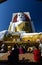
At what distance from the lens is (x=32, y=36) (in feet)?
6.84

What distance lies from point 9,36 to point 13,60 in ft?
2.56

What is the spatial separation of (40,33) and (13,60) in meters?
0.93

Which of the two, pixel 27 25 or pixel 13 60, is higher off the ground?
pixel 27 25

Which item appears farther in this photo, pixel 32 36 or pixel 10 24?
pixel 10 24

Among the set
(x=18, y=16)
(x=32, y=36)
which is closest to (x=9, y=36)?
(x=32, y=36)

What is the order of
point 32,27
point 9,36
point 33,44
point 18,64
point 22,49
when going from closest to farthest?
point 18,64, point 33,44, point 22,49, point 9,36, point 32,27

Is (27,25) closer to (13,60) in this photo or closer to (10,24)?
(10,24)

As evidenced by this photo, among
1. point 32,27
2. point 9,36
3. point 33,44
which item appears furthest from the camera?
point 32,27

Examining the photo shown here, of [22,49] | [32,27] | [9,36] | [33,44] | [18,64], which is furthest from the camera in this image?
[32,27]

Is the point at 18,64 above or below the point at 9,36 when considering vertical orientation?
below

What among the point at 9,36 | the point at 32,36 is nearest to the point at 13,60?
the point at 9,36

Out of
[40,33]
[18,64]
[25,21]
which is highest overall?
[25,21]

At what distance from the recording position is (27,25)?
2.56 metres

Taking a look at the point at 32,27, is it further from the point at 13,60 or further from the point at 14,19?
the point at 13,60
